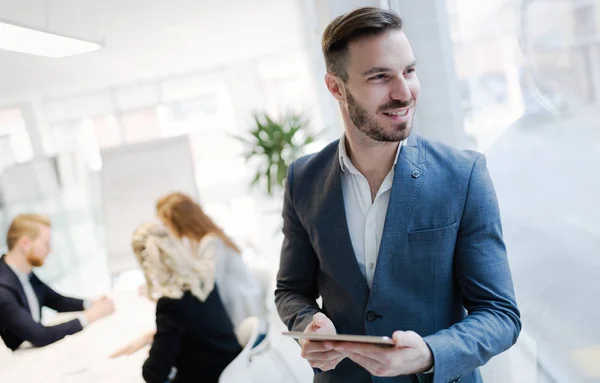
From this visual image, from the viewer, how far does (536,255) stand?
139 cm

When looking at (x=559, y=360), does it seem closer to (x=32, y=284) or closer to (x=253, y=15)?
(x=32, y=284)

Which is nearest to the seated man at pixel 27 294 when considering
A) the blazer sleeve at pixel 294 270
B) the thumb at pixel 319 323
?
the blazer sleeve at pixel 294 270

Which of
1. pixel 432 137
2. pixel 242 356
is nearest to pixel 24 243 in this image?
pixel 242 356

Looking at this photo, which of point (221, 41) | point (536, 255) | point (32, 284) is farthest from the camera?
point (221, 41)

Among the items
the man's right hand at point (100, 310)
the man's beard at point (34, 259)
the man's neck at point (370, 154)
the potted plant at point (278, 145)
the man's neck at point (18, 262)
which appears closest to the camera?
the man's neck at point (370, 154)

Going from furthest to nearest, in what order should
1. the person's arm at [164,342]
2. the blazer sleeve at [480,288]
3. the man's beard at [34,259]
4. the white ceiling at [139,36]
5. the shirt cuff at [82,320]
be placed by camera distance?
1. the white ceiling at [139,36]
2. the shirt cuff at [82,320]
3. the man's beard at [34,259]
4. the person's arm at [164,342]
5. the blazer sleeve at [480,288]

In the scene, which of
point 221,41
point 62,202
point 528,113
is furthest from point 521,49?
point 221,41

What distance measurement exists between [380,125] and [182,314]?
5.09ft

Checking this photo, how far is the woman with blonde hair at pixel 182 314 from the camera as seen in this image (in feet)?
7.45

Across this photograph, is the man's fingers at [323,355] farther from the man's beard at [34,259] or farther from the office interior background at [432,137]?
the man's beard at [34,259]

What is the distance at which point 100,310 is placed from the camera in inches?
122

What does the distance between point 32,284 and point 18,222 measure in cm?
36

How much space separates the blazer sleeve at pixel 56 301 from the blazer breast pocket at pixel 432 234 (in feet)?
7.01

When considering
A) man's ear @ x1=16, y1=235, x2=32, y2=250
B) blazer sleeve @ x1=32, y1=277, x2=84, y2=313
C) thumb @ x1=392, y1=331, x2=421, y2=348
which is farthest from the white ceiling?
thumb @ x1=392, y1=331, x2=421, y2=348
